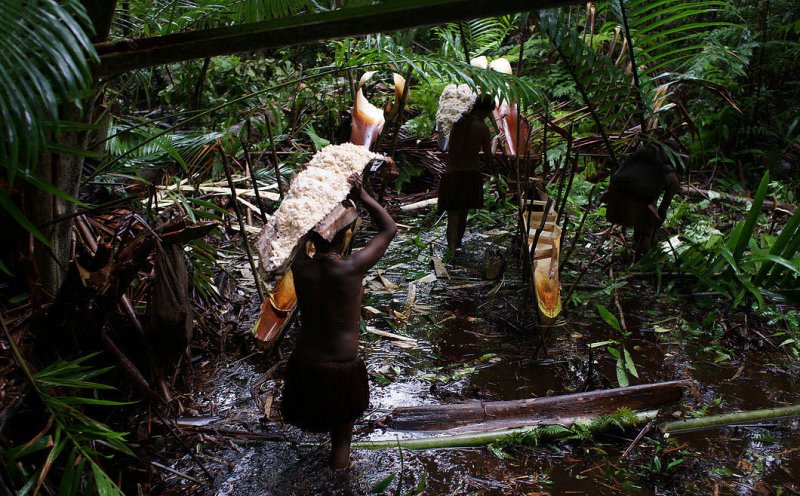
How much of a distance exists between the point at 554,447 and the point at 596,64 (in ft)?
7.15

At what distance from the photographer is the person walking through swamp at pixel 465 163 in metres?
4.45

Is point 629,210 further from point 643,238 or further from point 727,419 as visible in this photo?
point 727,419

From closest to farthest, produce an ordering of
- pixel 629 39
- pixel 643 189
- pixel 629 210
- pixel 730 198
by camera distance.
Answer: pixel 629 39 → pixel 643 189 → pixel 629 210 → pixel 730 198

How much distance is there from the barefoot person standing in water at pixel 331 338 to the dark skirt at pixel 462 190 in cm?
219

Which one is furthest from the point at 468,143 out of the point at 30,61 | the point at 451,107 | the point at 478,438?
the point at 30,61

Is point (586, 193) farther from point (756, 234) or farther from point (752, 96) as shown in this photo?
point (752, 96)

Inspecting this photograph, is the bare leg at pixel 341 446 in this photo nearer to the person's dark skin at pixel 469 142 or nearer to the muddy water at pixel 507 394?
the muddy water at pixel 507 394

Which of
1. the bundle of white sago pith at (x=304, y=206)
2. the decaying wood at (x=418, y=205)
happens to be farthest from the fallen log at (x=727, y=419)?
the decaying wood at (x=418, y=205)

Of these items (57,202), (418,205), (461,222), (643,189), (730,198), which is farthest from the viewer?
(418,205)

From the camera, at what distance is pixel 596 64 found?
3.65m

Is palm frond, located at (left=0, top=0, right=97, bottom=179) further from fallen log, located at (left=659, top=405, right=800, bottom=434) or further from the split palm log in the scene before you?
fallen log, located at (left=659, top=405, right=800, bottom=434)

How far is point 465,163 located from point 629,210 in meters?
1.17

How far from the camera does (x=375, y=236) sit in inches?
96.0

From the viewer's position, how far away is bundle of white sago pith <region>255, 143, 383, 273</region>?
2227mm
